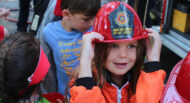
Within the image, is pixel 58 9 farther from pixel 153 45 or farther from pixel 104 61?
pixel 153 45

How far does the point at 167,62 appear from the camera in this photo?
371 centimetres

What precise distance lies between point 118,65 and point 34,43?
0.52 metres

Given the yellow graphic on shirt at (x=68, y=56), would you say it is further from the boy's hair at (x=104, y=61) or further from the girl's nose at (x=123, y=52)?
the girl's nose at (x=123, y=52)

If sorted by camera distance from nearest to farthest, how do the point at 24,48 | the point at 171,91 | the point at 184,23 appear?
1. the point at 171,91
2. the point at 24,48
3. the point at 184,23

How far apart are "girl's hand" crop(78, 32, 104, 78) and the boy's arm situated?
0.32 meters

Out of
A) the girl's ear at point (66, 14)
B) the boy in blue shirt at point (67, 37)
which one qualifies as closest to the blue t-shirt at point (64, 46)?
the boy in blue shirt at point (67, 37)

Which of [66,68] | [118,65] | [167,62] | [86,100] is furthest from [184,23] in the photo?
[86,100]

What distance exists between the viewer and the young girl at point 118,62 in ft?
4.43

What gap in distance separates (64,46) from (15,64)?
0.81 meters

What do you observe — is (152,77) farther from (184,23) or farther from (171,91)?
(184,23)

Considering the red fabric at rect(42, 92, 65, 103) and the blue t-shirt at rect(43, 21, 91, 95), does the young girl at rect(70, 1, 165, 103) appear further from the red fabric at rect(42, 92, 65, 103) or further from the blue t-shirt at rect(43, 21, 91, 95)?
the blue t-shirt at rect(43, 21, 91, 95)

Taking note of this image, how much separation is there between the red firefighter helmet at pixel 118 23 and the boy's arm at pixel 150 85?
232mm

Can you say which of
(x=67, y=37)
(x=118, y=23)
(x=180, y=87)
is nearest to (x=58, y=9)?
(x=67, y=37)

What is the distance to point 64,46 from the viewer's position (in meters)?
2.01
